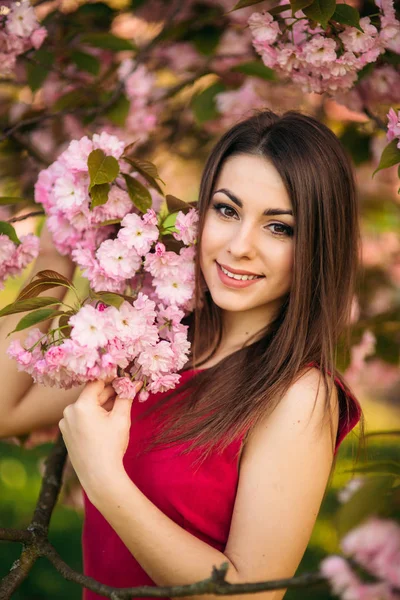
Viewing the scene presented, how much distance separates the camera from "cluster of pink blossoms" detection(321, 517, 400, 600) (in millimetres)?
913

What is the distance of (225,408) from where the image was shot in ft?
5.15

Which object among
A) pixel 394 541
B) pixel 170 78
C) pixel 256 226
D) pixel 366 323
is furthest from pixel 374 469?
pixel 170 78

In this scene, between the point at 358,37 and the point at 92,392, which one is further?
the point at 358,37

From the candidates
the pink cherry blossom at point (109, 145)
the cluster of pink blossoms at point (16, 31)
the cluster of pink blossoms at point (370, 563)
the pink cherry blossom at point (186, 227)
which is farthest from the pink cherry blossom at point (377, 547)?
the cluster of pink blossoms at point (16, 31)

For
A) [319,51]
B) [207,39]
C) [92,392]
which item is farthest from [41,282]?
[207,39]

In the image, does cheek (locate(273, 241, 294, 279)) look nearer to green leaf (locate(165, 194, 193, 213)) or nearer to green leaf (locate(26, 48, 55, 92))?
green leaf (locate(165, 194, 193, 213))

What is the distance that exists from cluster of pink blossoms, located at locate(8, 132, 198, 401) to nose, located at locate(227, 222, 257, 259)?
0.43 feet

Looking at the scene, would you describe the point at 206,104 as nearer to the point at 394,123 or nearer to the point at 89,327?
the point at 394,123

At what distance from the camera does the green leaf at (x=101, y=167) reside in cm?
145

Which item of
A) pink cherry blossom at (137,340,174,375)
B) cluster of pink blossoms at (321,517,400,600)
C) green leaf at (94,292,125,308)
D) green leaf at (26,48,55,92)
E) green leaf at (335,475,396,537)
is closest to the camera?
cluster of pink blossoms at (321,517,400,600)

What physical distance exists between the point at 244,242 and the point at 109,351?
0.43m

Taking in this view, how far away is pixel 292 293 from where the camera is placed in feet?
5.19

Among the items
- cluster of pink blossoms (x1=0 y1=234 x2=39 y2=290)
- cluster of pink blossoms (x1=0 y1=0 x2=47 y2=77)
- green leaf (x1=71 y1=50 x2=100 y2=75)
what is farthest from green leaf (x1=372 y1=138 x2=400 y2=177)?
green leaf (x1=71 y1=50 x2=100 y2=75)

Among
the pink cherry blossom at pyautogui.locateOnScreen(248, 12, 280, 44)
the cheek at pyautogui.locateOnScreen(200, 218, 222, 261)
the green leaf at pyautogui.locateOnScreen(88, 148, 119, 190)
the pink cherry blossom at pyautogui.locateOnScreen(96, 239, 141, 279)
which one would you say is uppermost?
the pink cherry blossom at pyautogui.locateOnScreen(248, 12, 280, 44)
